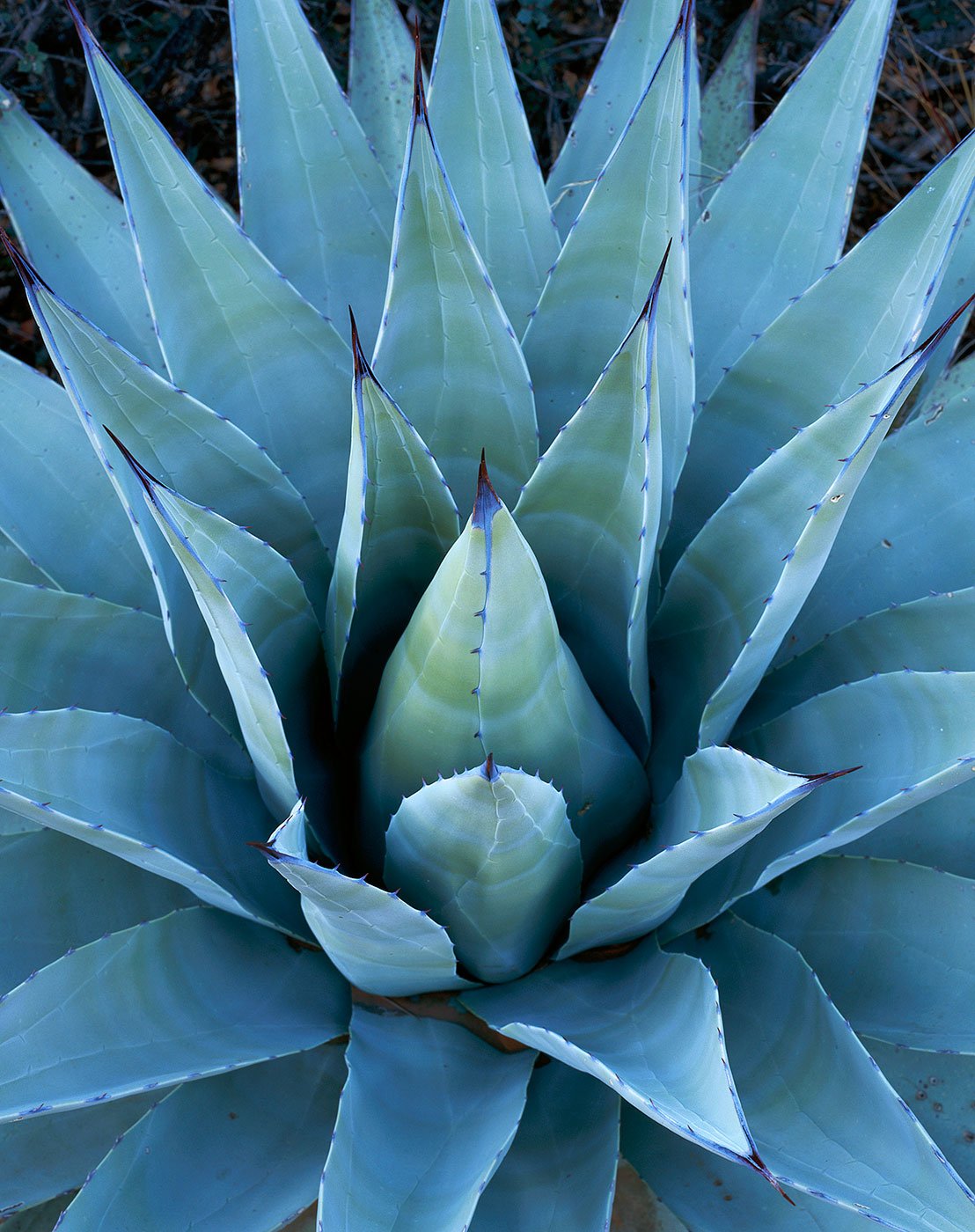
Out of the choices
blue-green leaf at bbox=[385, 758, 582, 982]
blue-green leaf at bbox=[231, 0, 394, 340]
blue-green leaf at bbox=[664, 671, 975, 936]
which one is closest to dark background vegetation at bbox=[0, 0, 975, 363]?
blue-green leaf at bbox=[231, 0, 394, 340]

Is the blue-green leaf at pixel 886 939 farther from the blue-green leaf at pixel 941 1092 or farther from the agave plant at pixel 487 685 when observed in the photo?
the blue-green leaf at pixel 941 1092

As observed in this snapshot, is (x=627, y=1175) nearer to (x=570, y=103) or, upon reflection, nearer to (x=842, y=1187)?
(x=842, y=1187)

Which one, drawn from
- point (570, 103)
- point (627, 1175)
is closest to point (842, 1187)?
point (627, 1175)

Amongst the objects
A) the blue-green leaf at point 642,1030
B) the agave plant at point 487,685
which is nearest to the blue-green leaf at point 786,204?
the agave plant at point 487,685

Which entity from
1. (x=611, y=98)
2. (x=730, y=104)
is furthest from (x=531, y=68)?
(x=611, y=98)

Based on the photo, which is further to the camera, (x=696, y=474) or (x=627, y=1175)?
(x=627, y=1175)

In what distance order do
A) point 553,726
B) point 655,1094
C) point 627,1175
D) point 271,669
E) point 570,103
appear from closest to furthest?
point 655,1094 → point 553,726 → point 271,669 → point 627,1175 → point 570,103

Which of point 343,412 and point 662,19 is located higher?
point 662,19
